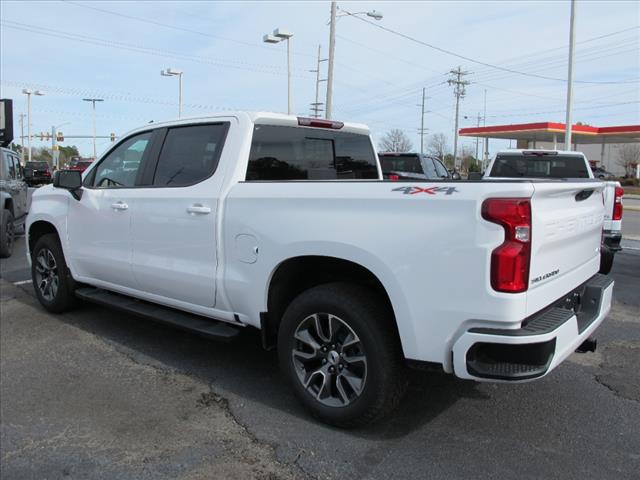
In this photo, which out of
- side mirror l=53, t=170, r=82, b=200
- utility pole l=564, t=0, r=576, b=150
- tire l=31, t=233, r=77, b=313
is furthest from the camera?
utility pole l=564, t=0, r=576, b=150

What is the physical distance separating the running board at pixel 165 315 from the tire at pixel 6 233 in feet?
17.5

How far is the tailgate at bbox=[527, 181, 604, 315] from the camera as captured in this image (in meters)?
2.82

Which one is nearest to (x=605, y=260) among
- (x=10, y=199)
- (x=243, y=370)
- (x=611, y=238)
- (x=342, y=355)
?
(x=611, y=238)

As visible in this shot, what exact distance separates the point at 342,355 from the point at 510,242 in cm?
124

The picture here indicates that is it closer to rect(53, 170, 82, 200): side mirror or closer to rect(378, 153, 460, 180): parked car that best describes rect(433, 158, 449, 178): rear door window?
rect(378, 153, 460, 180): parked car

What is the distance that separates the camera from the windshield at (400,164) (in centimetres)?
1491

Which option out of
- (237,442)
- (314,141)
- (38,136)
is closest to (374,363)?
(237,442)

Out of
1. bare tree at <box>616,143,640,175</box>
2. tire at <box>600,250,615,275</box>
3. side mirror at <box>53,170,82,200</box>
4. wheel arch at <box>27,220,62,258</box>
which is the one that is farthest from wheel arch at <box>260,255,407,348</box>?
bare tree at <box>616,143,640,175</box>

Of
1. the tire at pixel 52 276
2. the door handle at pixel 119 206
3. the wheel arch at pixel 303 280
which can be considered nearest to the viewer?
the wheel arch at pixel 303 280

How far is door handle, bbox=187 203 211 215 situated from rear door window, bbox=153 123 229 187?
21cm

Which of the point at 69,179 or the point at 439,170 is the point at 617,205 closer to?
the point at 69,179

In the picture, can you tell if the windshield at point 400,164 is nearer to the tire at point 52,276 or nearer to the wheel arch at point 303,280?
the tire at point 52,276

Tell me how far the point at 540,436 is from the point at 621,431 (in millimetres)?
513

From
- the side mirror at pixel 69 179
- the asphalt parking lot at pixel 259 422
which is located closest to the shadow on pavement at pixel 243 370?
the asphalt parking lot at pixel 259 422
